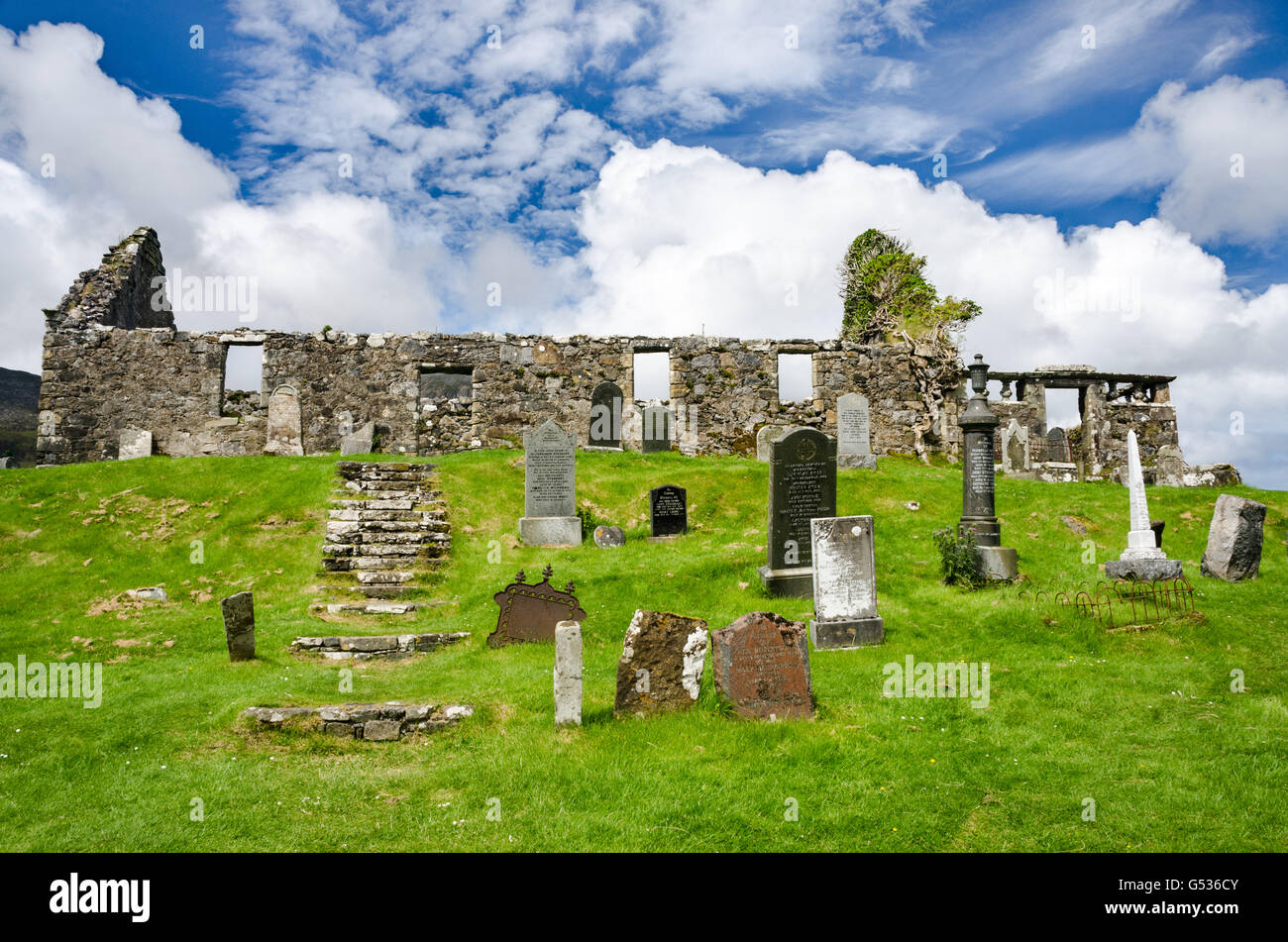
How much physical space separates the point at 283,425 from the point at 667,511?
42.2 feet

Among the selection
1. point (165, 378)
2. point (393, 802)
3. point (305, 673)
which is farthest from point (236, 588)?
point (165, 378)

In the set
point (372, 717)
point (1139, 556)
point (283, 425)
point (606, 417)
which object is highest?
point (606, 417)

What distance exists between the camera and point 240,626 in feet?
28.7

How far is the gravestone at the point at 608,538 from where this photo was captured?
1395 cm

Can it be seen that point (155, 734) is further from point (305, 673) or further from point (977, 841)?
point (977, 841)

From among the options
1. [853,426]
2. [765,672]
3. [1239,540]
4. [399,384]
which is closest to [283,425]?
[399,384]

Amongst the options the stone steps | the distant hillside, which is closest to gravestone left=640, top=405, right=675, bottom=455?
the stone steps

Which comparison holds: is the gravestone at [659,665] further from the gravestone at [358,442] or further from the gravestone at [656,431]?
the gravestone at [358,442]

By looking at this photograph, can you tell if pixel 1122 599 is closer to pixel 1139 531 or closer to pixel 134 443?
pixel 1139 531

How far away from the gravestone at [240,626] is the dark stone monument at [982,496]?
11.0 m

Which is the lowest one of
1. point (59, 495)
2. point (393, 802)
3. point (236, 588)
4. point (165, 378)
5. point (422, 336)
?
point (393, 802)
